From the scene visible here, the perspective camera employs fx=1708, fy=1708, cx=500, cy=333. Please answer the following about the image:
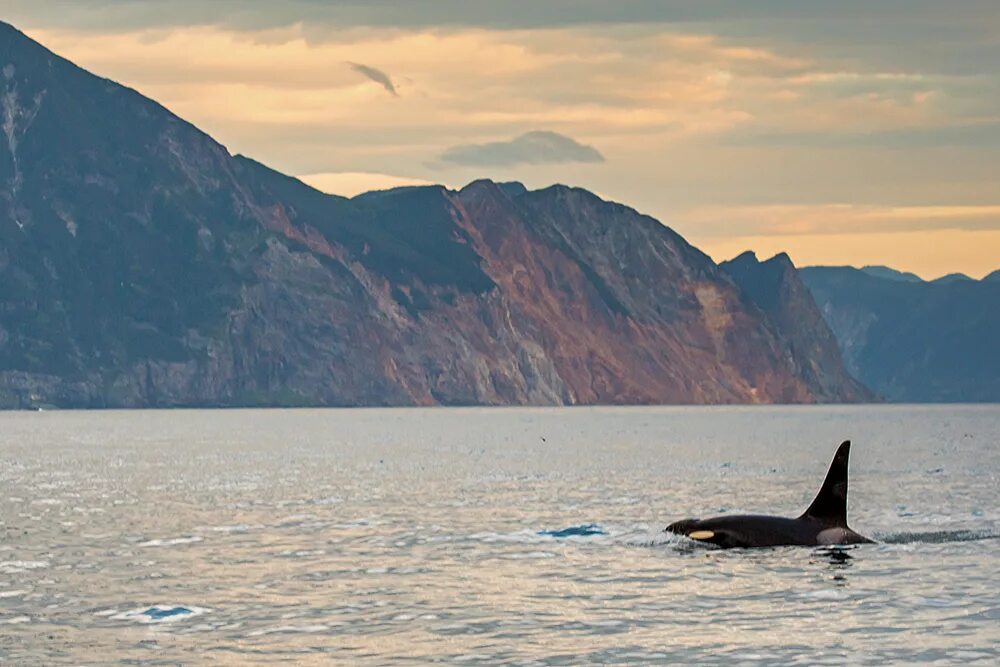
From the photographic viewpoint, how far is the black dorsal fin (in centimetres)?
4906

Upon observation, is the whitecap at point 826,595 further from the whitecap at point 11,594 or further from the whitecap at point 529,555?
the whitecap at point 11,594

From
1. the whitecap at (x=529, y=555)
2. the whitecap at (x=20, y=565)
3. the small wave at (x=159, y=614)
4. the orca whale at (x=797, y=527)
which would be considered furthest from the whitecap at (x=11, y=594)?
the orca whale at (x=797, y=527)

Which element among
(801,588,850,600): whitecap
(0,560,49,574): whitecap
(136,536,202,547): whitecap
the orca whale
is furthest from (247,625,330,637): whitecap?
(136,536,202,547): whitecap

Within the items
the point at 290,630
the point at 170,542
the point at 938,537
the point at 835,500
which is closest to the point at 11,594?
the point at 290,630

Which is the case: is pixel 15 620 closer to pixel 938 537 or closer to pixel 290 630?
pixel 290 630

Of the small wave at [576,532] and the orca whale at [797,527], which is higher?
the orca whale at [797,527]

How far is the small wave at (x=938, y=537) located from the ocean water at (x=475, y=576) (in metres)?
0.14

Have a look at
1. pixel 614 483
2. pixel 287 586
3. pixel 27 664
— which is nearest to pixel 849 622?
pixel 287 586

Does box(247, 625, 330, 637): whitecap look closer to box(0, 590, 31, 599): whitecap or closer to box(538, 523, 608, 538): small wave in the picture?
box(0, 590, 31, 599): whitecap

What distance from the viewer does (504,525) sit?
58.8m

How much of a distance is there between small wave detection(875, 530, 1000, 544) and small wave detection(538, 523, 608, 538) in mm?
8859

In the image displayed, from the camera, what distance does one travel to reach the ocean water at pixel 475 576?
3184cm

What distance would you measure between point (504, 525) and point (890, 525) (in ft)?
43.6

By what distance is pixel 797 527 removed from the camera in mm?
49531
